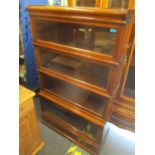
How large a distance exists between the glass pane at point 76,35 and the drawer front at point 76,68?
0.40ft

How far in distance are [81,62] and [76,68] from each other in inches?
3.1

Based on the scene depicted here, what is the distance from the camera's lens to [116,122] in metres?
1.73

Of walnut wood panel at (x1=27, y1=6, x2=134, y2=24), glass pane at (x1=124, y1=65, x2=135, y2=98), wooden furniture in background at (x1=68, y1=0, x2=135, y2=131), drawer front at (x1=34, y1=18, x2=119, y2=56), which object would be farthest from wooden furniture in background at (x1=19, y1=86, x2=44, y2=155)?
glass pane at (x1=124, y1=65, x2=135, y2=98)

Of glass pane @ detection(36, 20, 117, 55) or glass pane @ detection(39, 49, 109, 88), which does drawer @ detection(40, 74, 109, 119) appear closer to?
glass pane @ detection(39, 49, 109, 88)

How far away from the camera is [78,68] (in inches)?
52.6

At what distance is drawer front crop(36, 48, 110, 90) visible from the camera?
3.95 ft

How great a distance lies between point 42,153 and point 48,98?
594 millimetres

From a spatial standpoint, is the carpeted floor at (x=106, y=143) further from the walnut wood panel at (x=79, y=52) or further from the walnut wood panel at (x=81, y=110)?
the walnut wood panel at (x=79, y=52)

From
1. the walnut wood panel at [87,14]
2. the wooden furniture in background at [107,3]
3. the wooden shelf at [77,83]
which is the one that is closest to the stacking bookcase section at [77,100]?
the wooden shelf at [77,83]

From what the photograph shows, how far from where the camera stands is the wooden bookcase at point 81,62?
2.90ft

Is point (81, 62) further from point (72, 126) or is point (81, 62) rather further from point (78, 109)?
point (72, 126)

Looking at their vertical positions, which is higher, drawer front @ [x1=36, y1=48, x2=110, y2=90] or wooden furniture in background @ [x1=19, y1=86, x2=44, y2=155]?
drawer front @ [x1=36, y1=48, x2=110, y2=90]
